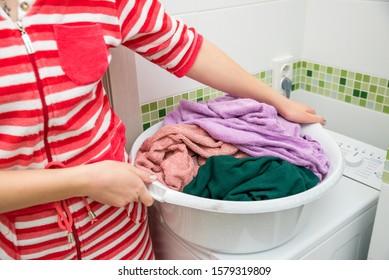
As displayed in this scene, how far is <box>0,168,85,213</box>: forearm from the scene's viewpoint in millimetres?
607

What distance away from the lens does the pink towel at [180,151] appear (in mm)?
821

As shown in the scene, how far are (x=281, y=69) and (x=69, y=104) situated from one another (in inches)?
34.1

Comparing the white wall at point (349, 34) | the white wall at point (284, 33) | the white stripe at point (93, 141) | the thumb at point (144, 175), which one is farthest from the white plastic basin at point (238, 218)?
the white wall at point (349, 34)

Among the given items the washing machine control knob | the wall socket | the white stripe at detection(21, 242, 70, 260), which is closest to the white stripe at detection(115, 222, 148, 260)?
the white stripe at detection(21, 242, 70, 260)

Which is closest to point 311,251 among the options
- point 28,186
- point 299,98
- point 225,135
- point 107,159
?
point 225,135

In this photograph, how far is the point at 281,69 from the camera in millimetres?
1338

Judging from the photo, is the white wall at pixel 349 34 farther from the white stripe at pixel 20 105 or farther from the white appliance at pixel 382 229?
the white stripe at pixel 20 105

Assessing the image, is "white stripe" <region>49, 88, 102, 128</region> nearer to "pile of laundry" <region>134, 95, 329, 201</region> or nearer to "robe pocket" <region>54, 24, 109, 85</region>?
"robe pocket" <region>54, 24, 109, 85</region>

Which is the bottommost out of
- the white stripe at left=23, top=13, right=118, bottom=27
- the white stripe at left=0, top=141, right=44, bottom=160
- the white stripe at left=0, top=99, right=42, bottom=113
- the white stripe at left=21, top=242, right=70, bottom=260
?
the white stripe at left=21, top=242, right=70, bottom=260

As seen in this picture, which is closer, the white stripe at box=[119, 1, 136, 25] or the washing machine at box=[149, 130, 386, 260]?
the white stripe at box=[119, 1, 136, 25]

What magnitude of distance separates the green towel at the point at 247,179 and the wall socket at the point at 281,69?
1.96 ft

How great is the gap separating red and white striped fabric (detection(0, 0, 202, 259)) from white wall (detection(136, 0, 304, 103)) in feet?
0.70
